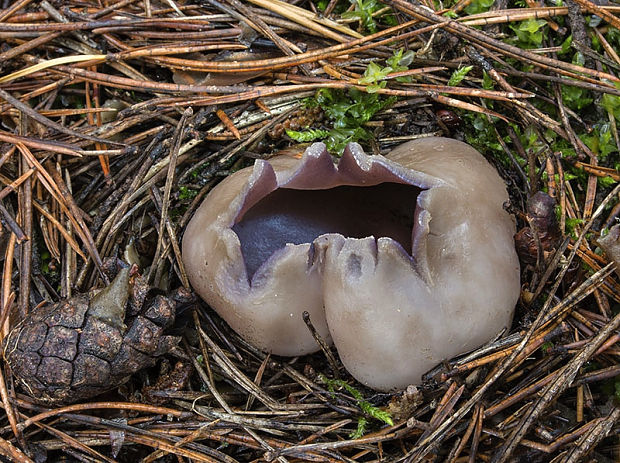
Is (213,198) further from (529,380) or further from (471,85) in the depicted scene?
(529,380)

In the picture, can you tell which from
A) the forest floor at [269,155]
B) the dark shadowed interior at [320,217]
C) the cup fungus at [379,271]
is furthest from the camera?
the dark shadowed interior at [320,217]

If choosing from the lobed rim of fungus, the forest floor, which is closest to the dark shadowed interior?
the lobed rim of fungus

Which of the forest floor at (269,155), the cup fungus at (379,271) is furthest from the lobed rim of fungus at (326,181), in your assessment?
the forest floor at (269,155)

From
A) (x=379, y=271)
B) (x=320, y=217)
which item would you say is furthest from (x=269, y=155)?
(x=379, y=271)

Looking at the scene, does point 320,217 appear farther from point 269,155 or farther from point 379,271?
point 379,271

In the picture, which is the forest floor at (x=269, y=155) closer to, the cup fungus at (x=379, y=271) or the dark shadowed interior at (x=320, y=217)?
the cup fungus at (x=379, y=271)

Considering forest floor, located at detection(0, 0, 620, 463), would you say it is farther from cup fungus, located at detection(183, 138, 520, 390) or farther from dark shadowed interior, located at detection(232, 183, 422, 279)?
dark shadowed interior, located at detection(232, 183, 422, 279)
